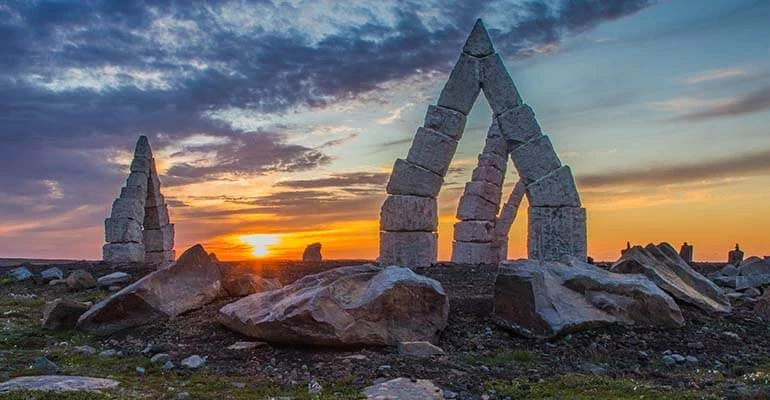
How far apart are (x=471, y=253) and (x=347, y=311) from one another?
60.3ft

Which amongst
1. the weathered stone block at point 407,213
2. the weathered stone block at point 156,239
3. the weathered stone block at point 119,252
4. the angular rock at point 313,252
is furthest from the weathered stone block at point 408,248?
the weathered stone block at point 156,239

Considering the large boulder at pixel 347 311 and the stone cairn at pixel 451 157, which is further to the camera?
the stone cairn at pixel 451 157

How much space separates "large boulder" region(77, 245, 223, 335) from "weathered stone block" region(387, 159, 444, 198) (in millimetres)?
7563

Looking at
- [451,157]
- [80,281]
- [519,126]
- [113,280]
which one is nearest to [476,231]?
[451,157]

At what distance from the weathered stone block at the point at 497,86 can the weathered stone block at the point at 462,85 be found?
0.22 meters

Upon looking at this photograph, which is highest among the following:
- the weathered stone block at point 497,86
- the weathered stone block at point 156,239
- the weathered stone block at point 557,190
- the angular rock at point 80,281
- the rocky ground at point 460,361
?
the weathered stone block at point 497,86

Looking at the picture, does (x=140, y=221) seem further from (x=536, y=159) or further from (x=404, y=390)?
(x=404, y=390)

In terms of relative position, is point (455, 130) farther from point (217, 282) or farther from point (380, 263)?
point (217, 282)

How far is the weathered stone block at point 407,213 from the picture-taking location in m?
19.0

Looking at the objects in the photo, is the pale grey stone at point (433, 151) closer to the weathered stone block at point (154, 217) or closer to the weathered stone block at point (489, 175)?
the weathered stone block at point (489, 175)

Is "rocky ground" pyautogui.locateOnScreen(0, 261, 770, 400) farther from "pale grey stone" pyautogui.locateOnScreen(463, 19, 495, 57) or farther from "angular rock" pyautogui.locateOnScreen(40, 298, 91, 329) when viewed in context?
"pale grey stone" pyautogui.locateOnScreen(463, 19, 495, 57)

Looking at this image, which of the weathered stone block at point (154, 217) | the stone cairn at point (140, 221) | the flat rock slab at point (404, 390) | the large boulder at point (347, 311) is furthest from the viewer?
the weathered stone block at point (154, 217)

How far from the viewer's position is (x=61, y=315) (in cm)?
1193

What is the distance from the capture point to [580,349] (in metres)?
9.85
